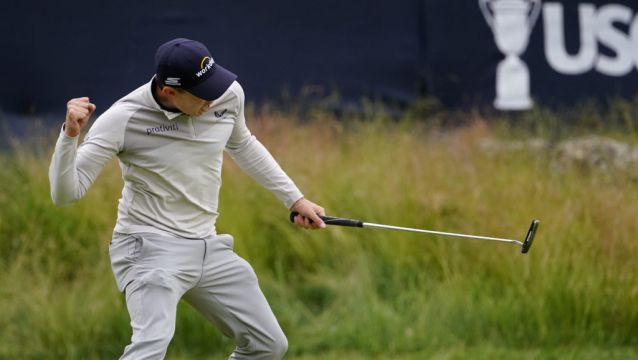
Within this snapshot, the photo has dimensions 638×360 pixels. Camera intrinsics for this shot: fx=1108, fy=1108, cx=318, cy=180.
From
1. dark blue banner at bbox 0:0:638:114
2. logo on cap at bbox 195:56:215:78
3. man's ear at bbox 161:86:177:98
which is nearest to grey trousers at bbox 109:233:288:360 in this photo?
man's ear at bbox 161:86:177:98

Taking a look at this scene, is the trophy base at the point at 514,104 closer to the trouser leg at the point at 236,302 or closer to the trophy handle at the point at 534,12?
the trophy handle at the point at 534,12

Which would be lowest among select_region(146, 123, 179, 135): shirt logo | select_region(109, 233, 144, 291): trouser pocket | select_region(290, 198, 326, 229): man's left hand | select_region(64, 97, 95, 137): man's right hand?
select_region(109, 233, 144, 291): trouser pocket

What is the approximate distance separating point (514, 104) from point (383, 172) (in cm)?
314

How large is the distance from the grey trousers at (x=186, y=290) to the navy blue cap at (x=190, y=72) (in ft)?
2.26

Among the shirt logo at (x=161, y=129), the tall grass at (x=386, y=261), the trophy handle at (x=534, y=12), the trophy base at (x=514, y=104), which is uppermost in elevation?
the trophy handle at (x=534, y=12)

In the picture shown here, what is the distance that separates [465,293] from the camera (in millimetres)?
7387

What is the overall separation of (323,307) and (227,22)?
376 centimetres

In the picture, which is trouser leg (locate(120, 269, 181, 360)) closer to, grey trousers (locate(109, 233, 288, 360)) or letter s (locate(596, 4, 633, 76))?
grey trousers (locate(109, 233, 288, 360))

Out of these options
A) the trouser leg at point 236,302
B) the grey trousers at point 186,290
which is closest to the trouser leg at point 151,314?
the grey trousers at point 186,290

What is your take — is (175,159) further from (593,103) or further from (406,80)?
(593,103)

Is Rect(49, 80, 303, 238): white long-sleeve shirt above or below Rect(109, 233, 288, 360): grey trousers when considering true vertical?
above

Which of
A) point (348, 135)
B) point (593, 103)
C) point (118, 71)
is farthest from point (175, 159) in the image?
point (593, 103)

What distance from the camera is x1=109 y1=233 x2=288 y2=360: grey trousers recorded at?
473cm

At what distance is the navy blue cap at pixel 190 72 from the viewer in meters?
4.74
